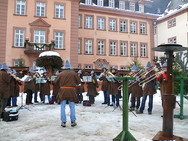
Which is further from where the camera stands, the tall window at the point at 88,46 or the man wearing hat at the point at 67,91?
the tall window at the point at 88,46

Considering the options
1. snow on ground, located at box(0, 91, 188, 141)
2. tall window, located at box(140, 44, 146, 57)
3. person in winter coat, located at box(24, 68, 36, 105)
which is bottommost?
snow on ground, located at box(0, 91, 188, 141)

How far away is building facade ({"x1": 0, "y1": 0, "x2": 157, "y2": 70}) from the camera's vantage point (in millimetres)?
22422

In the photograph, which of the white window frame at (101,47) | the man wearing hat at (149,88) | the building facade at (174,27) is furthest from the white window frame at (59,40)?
the man wearing hat at (149,88)

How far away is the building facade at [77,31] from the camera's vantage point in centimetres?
2242

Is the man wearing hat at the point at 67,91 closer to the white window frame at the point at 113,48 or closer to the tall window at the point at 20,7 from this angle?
the tall window at the point at 20,7

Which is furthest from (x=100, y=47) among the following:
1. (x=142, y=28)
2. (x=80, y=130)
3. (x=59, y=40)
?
(x=80, y=130)

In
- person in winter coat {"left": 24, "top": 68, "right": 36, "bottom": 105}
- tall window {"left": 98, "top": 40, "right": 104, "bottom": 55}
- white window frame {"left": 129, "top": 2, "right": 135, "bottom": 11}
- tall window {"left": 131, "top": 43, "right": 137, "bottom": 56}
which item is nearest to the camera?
person in winter coat {"left": 24, "top": 68, "right": 36, "bottom": 105}

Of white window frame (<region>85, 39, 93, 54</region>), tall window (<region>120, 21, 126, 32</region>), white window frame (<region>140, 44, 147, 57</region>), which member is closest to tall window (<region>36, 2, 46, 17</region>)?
white window frame (<region>85, 39, 93, 54</region>)

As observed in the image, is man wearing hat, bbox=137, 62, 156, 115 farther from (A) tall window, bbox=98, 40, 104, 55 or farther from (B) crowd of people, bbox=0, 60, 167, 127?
(A) tall window, bbox=98, 40, 104, 55

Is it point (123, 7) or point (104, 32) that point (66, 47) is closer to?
point (104, 32)

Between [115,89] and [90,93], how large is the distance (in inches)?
76.7

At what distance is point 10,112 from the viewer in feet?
23.3

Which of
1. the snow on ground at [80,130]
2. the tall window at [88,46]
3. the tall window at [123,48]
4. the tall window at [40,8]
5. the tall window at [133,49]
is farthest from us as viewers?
the tall window at [133,49]

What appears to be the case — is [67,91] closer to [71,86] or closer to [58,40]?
[71,86]
